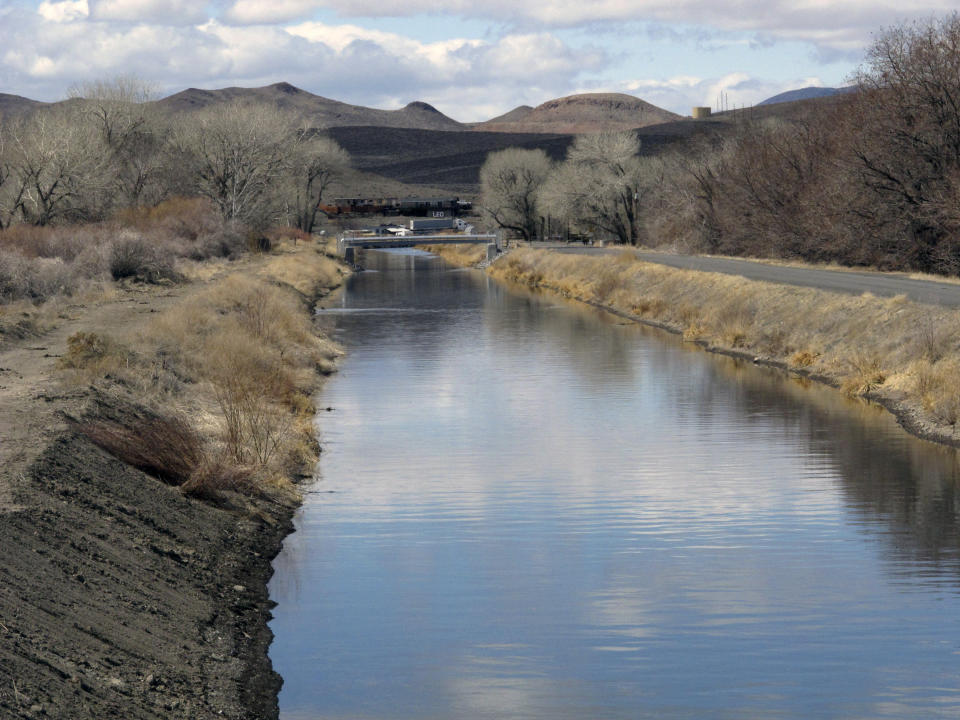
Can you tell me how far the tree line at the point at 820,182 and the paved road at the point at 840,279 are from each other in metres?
2.08

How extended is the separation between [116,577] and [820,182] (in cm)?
5232

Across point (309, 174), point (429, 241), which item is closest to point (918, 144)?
point (429, 241)

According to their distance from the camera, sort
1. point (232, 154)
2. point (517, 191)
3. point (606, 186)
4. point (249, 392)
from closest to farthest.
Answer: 1. point (249, 392)
2. point (232, 154)
3. point (606, 186)
4. point (517, 191)

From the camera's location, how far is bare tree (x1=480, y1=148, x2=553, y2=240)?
12569cm

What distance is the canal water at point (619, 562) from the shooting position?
12562 millimetres

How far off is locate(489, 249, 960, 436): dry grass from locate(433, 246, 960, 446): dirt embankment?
0.03 metres

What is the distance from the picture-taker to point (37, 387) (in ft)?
72.5

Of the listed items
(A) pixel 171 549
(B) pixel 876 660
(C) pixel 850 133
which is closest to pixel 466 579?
(A) pixel 171 549

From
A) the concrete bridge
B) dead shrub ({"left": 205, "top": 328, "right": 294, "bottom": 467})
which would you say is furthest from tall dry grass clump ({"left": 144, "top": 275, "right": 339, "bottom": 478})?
the concrete bridge

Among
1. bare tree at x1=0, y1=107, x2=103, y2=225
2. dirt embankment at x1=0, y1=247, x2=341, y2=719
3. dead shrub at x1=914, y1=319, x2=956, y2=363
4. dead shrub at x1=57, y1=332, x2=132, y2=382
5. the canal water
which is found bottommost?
the canal water

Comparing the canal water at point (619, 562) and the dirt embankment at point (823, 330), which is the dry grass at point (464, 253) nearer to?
the dirt embankment at point (823, 330)

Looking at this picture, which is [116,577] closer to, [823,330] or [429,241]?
[823,330]

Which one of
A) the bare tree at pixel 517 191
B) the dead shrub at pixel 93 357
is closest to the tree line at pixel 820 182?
the bare tree at pixel 517 191

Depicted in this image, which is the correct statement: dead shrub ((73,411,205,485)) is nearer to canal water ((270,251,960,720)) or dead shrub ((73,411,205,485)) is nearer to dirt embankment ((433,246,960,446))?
canal water ((270,251,960,720))
